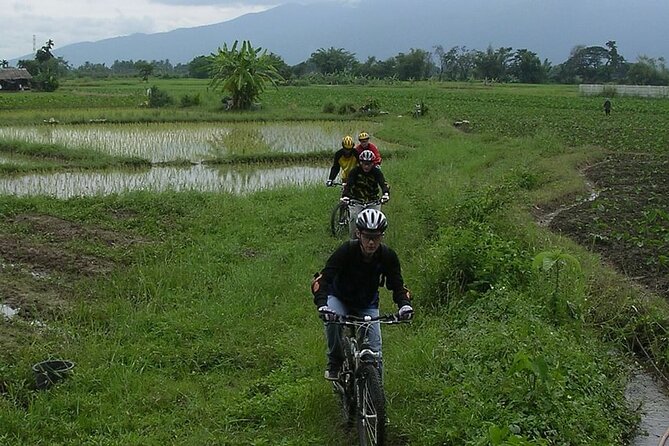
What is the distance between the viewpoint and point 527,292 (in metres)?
7.19

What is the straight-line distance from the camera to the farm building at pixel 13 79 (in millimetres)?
48562

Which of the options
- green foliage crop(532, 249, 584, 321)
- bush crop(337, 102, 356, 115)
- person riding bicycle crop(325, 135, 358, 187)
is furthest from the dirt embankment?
bush crop(337, 102, 356, 115)

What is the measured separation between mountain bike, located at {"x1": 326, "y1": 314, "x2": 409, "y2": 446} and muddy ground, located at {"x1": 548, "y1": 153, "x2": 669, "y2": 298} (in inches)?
170

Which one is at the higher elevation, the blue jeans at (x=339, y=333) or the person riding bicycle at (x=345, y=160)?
the person riding bicycle at (x=345, y=160)

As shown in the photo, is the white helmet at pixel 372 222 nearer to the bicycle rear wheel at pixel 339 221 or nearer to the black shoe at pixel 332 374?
the black shoe at pixel 332 374

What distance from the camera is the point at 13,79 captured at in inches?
1923

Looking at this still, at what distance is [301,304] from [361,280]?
2989 millimetres

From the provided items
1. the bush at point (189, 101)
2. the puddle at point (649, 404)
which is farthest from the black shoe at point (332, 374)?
the bush at point (189, 101)

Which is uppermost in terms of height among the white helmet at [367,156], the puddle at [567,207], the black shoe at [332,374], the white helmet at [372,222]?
the white helmet at [367,156]

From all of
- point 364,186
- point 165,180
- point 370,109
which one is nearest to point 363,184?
point 364,186

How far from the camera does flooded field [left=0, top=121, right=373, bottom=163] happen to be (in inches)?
825

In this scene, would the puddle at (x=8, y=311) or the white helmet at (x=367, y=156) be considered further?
the white helmet at (x=367, y=156)

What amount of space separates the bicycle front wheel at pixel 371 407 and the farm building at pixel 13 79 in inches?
1975

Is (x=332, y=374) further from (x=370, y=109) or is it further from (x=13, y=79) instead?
(x=13, y=79)
